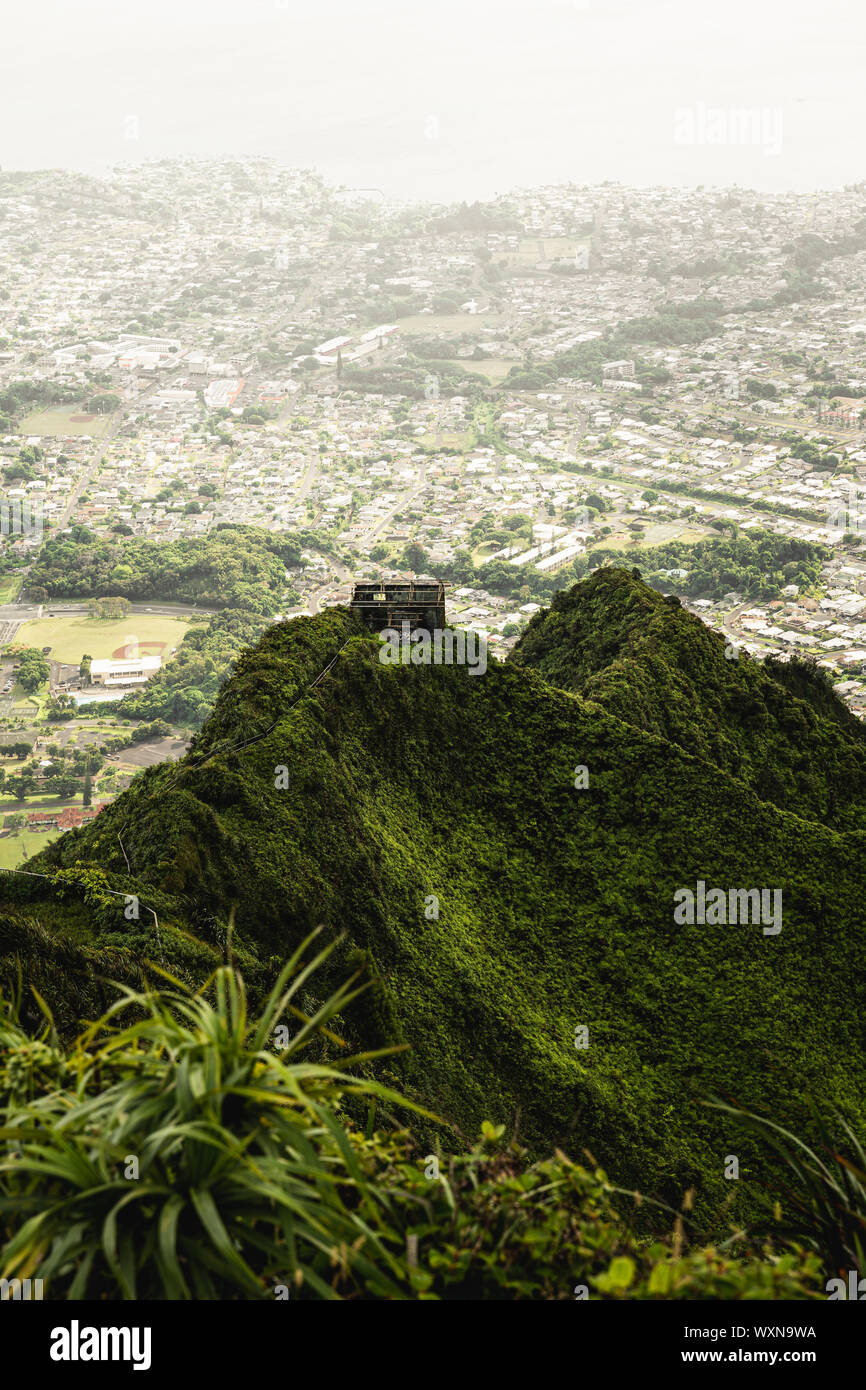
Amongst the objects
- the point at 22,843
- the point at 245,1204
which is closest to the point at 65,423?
the point at 22,843

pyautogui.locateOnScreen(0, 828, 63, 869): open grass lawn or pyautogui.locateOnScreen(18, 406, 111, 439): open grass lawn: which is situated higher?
pyautogui.locateOnScreen(18, 406, 111, 439): open grass lawn

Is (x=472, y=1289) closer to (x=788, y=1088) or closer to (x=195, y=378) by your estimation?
(x=788, y=1088)

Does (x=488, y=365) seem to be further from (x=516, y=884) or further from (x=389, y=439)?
(x=516, y=884)

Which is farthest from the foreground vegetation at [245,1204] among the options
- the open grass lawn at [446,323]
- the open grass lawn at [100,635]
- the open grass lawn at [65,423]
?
the open grass lawn at [446,323]

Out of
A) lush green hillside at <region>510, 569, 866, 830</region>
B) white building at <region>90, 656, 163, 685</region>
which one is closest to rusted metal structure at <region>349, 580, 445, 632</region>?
lush green hillside at <region>510, 569, 866, 830</region>

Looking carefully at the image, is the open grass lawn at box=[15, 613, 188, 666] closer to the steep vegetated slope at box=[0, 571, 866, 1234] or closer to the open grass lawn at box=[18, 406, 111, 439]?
the open grass lawn at box=[18, 406, 111, 439]

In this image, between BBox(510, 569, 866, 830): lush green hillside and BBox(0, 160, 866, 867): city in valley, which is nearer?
BBox(510, 569, 866, 830): lush green hillside
